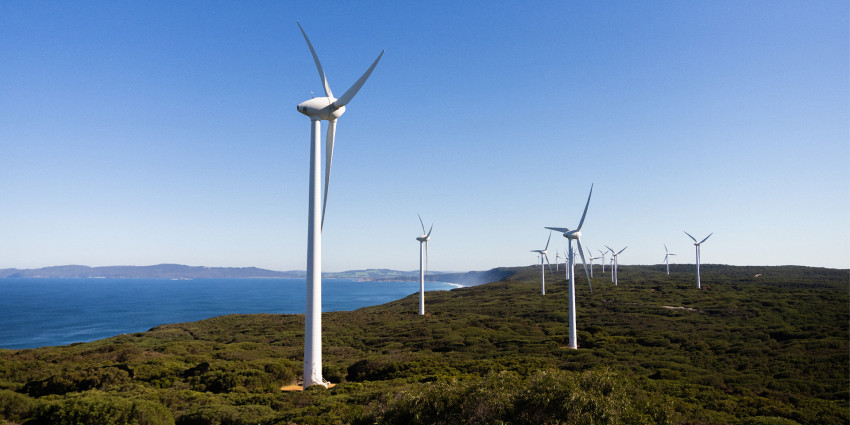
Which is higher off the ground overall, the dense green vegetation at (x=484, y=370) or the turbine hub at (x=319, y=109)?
the turbine hub at (x=319, y=109)

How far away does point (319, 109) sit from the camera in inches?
1016

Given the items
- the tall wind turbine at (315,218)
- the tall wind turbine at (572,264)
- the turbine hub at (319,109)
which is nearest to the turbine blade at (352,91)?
the tall wind turbine at (315,218)

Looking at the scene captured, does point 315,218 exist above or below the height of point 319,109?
below

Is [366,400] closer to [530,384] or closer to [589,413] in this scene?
[530,384]

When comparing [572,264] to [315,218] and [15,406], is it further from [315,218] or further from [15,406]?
[15,406]

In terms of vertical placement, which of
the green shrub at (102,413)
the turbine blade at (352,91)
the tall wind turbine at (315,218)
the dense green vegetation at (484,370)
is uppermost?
the turbine blade at (352,91)

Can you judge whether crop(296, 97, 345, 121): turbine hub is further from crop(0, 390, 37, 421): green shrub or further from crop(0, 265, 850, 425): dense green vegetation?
crop(0, 390, 37, 421): green shrub

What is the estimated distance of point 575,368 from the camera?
111ft

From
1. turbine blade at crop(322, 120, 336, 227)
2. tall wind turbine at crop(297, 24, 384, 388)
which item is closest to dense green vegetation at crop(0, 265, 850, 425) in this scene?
tall wind turbine at crop(297, 24, 384, 388)

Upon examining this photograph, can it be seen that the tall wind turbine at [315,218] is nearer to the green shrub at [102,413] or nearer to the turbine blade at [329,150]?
the turbine blade at [329,150]

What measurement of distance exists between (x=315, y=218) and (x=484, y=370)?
15276mm

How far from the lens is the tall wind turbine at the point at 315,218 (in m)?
24.7

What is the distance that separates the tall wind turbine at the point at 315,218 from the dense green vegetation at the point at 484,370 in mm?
1818

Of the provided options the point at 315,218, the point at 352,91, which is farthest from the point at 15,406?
the point at 352,91
